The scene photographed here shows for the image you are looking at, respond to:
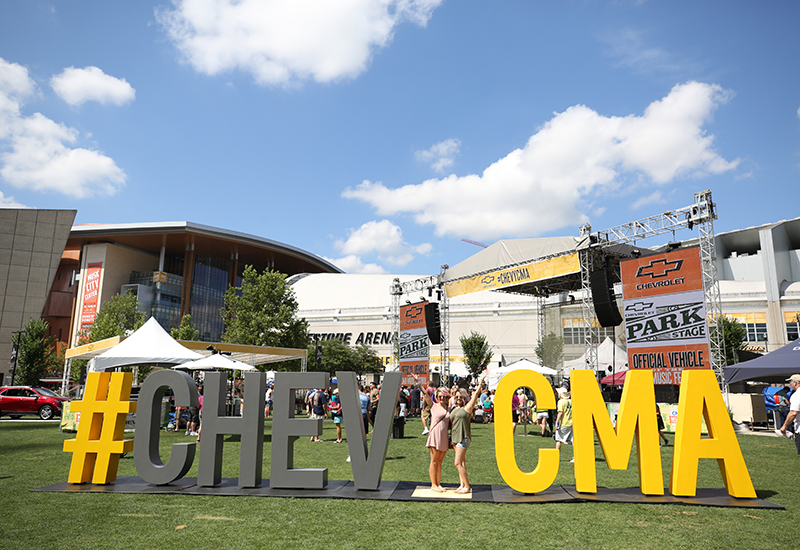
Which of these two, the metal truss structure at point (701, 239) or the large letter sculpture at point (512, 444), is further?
the metal truss structure at point (701, 239)

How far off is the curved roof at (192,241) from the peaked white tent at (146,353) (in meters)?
49.5

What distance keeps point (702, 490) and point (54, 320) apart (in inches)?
3005

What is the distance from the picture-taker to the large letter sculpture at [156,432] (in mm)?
7930

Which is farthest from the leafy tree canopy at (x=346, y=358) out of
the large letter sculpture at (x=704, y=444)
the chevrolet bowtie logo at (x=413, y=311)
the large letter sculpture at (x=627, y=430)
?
the large letter sculpture at (x=704, y=444)

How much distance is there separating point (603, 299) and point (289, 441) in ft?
51.3

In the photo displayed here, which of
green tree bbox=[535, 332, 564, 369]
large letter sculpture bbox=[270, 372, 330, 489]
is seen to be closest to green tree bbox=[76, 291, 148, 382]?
green tree bbox=[535, 332, 564, 369]

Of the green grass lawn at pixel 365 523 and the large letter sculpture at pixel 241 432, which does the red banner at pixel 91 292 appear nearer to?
the green grass lawn at pixel 365 523

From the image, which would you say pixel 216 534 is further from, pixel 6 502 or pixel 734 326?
pixel 734 326

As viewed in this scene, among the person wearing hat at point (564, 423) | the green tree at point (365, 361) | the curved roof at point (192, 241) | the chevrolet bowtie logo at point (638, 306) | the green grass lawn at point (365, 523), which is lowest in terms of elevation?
the green grass lawn at point (365, 523)

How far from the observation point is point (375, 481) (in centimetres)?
774

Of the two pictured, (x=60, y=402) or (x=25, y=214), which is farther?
(x=25, y=214)

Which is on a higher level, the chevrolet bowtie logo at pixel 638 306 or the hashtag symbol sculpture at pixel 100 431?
the chevrolet bowtie logo at pixel 638 306

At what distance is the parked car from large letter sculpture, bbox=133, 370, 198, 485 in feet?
62.9

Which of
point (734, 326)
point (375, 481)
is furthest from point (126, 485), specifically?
point (734, 326)
